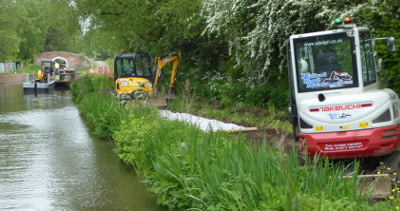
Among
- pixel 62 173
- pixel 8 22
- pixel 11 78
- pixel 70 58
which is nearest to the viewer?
pixel 62 173

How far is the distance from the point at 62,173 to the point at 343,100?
5.51 metres

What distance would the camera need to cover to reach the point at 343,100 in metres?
9.47

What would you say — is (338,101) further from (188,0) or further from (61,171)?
(188,0)

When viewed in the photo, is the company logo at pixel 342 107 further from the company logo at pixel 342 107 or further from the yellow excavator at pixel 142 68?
the yellow excavator at pixel 142 68

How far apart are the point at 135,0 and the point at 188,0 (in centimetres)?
222

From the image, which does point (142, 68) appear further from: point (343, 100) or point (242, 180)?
point (242, 180)

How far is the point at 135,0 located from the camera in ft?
73.0

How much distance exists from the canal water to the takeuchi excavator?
2847 mm

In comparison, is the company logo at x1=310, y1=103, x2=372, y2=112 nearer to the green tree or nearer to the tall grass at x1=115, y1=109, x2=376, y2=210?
the tall grass at x1=115, y1=109, x2=376, y2=210

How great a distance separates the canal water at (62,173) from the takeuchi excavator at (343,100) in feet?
9.34

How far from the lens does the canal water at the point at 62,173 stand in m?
9.28

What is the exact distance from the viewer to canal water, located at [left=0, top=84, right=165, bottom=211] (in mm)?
9281

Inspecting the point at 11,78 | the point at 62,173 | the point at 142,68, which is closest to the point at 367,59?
the point at 62,173

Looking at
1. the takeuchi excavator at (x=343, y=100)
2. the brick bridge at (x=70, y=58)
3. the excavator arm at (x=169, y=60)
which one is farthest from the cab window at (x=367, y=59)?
the brick bridge at (x=70, y=58)
